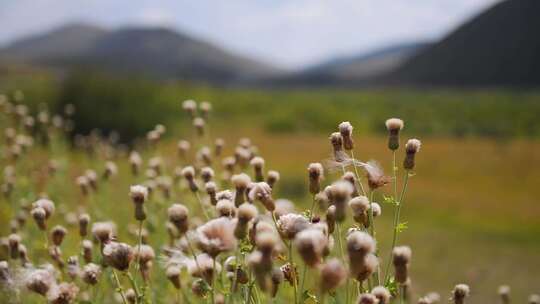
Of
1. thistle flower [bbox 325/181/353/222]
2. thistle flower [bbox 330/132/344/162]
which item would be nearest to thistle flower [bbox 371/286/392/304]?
thistle flower [bbox 325/181/353/222]

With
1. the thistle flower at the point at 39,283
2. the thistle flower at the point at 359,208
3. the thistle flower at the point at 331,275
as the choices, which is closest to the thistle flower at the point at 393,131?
the thistle flower at the point at 359,208

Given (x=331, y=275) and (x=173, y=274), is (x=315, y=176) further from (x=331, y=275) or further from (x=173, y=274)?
(x=331, y=275)

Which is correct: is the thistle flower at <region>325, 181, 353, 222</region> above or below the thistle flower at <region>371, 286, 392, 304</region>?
above

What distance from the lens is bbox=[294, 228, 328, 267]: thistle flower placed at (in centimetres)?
154

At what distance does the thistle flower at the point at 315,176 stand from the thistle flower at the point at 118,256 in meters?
0.84

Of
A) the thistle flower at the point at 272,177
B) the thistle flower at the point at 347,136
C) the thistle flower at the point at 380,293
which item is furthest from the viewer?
the thistle flower at the point at 272,177

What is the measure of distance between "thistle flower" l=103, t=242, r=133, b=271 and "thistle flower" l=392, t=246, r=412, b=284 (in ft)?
3.26

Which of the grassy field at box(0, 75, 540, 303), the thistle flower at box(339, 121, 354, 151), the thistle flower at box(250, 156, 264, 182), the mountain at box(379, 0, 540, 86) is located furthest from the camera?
the mountain at box(379, 0, 540, 86)

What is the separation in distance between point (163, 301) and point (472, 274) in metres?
9.22

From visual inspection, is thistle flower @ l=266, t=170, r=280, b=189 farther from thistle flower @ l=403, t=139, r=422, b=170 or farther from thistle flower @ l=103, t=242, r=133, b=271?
thistle flower @ l=103, t=242, r=133, b=271

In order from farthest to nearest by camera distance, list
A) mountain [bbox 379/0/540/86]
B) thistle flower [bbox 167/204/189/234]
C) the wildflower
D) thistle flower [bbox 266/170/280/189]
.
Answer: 1. mountain [bbox 379/0/540/86]
2. thistle flower [bbox 266/170/280/189]
3. the wildflower
4. thistle flower [bbox 167/204/189/234]

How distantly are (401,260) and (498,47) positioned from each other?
74895 mm

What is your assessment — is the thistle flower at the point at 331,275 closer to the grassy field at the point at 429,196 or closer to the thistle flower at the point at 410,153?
the grassy field at the point at 429,196

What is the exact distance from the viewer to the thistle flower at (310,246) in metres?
1.54
